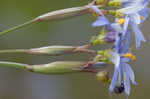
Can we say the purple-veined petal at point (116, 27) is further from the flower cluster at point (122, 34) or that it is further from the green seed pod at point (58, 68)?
the green seed pod at point (58, 68)

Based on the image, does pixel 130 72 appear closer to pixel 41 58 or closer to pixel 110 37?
pixel 110 37

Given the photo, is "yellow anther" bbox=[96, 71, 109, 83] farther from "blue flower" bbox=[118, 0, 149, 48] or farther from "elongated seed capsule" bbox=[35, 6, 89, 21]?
"elongated seed capsule" bbox=[35, 6, 89, 21]

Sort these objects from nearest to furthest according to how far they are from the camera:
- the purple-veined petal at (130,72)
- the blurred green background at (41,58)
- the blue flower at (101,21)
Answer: the blue flower at (101,21)
the purple-veined petal at (130,72)
the blurred green background at (41,58)

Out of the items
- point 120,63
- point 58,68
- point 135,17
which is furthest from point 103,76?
point 135,17

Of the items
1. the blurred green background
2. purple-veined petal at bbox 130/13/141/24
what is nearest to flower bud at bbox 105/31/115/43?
purple-veined petal at bbox 130/13/141/24

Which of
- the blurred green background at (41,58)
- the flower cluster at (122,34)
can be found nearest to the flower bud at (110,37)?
the flower cluster at (122,34)

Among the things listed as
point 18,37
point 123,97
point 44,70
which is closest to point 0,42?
point 18,37

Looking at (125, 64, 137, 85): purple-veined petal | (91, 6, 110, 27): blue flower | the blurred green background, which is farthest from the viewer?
the blurred green background
